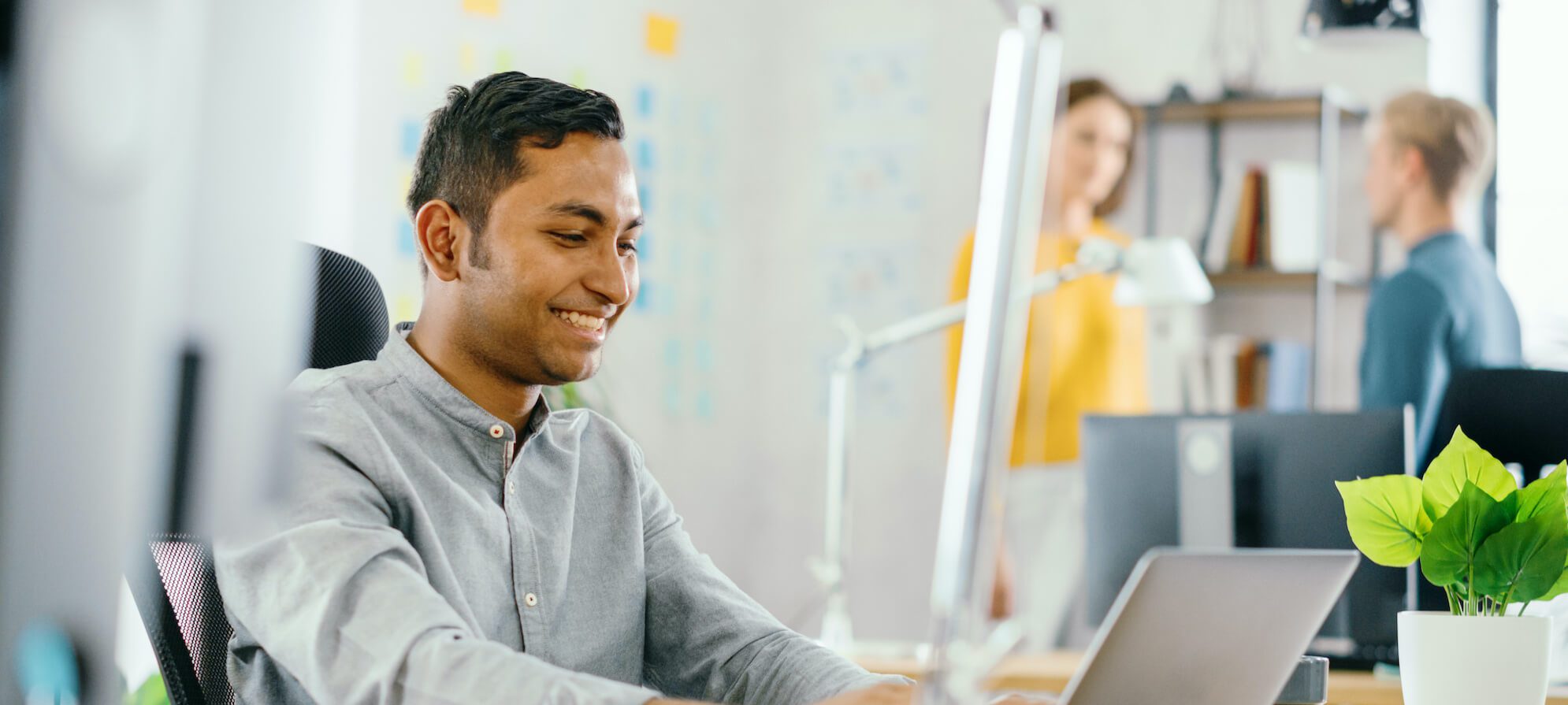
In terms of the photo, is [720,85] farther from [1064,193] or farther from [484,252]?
[484,252]

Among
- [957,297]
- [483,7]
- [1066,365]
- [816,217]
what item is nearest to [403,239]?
[483,7]

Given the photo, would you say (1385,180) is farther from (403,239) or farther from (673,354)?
(403,239)

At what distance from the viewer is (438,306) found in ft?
3.97

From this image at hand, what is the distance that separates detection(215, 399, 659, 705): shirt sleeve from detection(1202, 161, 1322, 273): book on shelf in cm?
332

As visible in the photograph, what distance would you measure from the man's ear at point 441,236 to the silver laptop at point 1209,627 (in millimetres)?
611

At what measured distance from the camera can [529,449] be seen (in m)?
1.21

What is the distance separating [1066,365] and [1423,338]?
80cm

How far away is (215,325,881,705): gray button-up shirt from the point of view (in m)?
0.90

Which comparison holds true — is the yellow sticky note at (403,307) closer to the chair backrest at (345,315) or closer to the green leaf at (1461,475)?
the chair backrest at (345,315)

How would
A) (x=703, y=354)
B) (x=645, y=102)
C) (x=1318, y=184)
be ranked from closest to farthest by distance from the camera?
(x=1318, y=184) → (x=645, y=102) → (x=703, y=354)

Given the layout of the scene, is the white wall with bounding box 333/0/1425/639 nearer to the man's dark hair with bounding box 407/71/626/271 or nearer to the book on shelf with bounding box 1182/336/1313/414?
the book on shelf with bounding box 1182/336/1313/414

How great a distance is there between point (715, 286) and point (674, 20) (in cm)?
77

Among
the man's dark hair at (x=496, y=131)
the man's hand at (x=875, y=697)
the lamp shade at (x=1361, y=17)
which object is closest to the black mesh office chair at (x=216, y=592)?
the man's dark hair at (x=496, y=131)

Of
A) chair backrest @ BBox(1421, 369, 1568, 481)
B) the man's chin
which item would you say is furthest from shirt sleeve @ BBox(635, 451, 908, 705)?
chair backrest @ BBox(1421, 369, 1568, 481)
